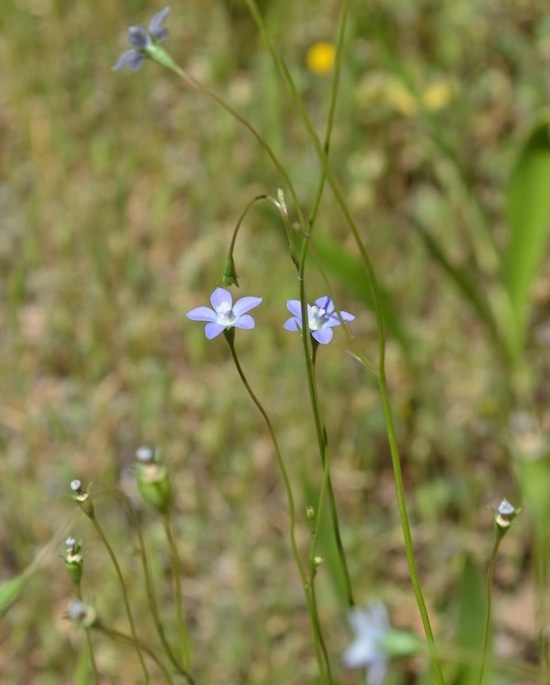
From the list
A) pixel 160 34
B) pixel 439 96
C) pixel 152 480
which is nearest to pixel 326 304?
pixel 152 480

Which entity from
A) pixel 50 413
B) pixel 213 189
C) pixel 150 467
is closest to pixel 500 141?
pixel 213 189

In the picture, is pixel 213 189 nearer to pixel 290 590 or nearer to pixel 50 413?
pixel 50 413

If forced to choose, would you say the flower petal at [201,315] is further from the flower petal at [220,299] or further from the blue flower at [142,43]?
the blue flower at [142,43]

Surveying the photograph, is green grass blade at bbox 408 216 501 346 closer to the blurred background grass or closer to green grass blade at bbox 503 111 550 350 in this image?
green grass blade at bbox 503 111 550 350

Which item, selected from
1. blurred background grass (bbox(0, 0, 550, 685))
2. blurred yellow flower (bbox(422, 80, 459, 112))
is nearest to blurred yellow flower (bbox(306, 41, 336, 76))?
blurred background grass (bbox(0, 0, 550, 685))

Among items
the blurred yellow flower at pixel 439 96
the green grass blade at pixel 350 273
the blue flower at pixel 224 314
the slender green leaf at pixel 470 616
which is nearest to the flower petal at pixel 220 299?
the blue flower at pixel 224 314

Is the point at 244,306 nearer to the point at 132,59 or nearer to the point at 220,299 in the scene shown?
the point at 220,299
